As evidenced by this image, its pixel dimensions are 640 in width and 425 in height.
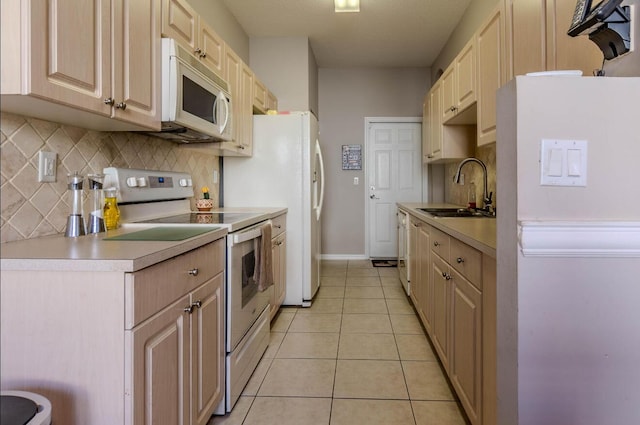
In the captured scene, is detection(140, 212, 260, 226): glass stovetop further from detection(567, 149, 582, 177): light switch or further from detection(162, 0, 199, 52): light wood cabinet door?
detection(567, 149, 582, 177): light switch

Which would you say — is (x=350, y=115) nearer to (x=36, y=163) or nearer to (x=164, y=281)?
(x=36, y=163)

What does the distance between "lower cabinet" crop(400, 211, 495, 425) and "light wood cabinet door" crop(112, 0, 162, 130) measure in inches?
57.3

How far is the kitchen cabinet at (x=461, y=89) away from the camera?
2357mm

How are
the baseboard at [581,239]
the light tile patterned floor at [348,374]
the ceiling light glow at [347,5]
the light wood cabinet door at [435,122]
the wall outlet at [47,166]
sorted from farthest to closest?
the light wood cabinet door at [435,122]
the ceiling light glow at [347,5]
the light tile patterned floor at [348,374]
the wall outlet at [47,166]
the baseboard at [581,239]

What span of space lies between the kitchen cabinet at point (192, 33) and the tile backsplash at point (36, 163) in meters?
0.57

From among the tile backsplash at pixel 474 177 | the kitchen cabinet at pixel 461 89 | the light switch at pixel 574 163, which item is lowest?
the light switch at pixel 574 163

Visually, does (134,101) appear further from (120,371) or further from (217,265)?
(120,371)

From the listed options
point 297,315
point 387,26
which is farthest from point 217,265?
point 387,26

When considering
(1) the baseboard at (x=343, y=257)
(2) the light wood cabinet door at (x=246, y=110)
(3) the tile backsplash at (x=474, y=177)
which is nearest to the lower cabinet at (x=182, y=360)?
(2) the light wood cabinet door at (x=246, y=110)

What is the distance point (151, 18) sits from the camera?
1602mm

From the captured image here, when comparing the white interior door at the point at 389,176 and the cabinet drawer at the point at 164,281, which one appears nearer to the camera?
the cabinet drawer at the point at 164,281

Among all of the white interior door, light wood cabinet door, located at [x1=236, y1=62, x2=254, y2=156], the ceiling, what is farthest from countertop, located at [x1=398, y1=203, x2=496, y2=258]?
the white interior door

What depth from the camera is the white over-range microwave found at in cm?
170

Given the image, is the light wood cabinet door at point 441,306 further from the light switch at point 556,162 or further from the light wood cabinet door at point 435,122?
the light wood cabinet door at point 435,122
